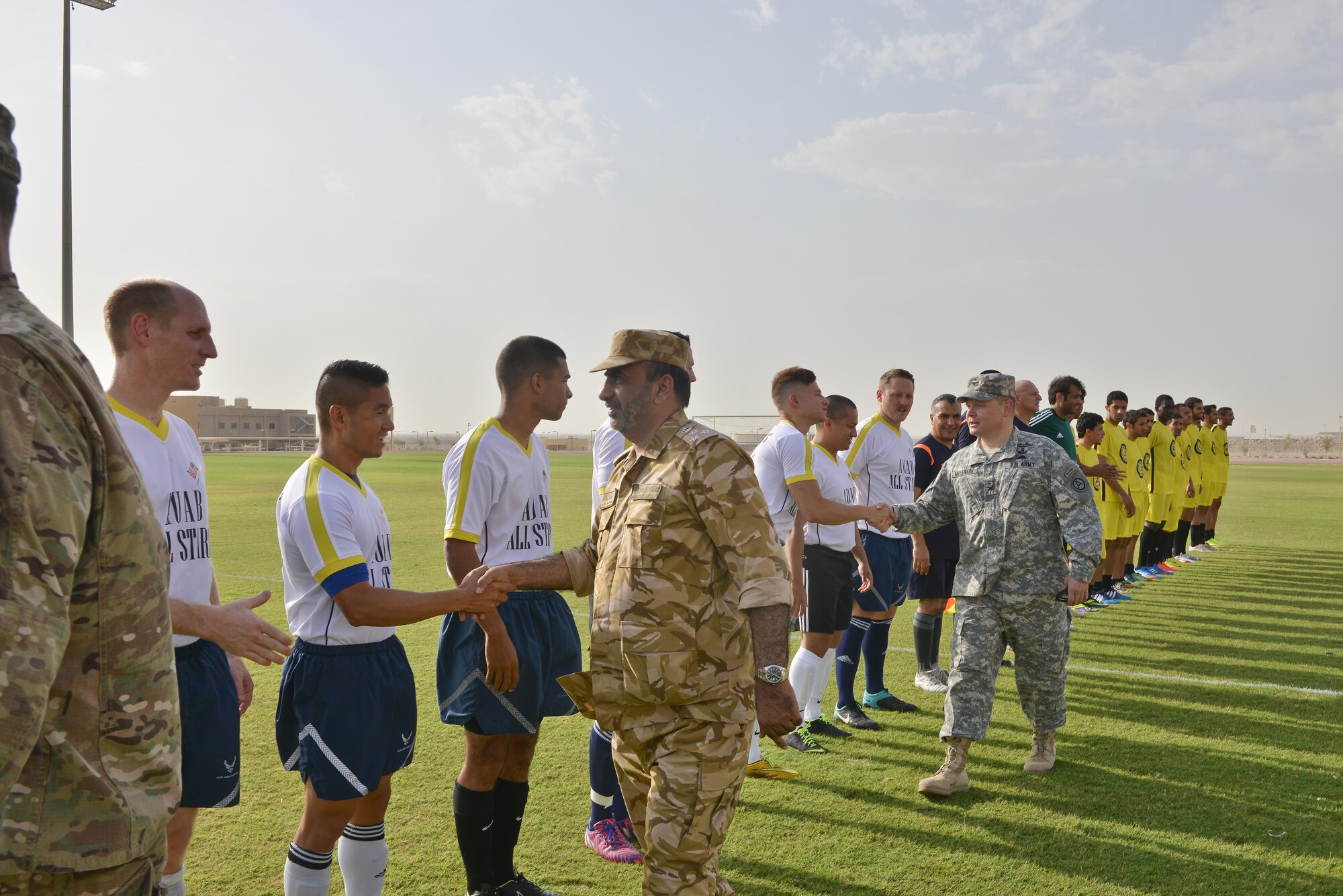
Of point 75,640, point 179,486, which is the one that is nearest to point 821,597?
point 179,486

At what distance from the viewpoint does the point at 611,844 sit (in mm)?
4332

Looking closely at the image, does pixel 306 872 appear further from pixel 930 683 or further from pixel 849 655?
pixel 930 683

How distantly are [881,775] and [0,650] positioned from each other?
5.00m

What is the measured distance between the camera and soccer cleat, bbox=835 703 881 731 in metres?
6.32

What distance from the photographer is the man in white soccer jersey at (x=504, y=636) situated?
12.0 feet

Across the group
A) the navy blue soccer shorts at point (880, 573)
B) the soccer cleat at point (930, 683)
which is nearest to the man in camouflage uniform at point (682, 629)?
the navy blue soccer shorts at point (880, 573)

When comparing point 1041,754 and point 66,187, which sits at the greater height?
point 66,187

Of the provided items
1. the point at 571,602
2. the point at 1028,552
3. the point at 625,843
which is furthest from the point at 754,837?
the point at 571,602

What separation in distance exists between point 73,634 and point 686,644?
5.65 feet

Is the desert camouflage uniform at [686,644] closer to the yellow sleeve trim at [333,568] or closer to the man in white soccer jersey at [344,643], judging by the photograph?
the man in white soccer jersey at [344,643]

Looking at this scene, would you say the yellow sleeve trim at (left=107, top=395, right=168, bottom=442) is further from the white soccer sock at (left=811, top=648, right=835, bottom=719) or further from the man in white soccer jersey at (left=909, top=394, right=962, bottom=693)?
the man in white soccer jersey at (left=909, top=394, right=962, bottom=693)

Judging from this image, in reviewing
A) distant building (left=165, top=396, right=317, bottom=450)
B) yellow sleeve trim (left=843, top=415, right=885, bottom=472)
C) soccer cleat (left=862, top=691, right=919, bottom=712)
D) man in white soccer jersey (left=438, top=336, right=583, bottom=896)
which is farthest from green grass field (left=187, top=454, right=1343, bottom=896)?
distant building (left=165, top=396, right=317, bottom=450)

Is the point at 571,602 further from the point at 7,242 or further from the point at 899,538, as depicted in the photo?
the point at 7,242

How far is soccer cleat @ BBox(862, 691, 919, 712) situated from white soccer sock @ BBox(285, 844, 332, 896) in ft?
15.5
